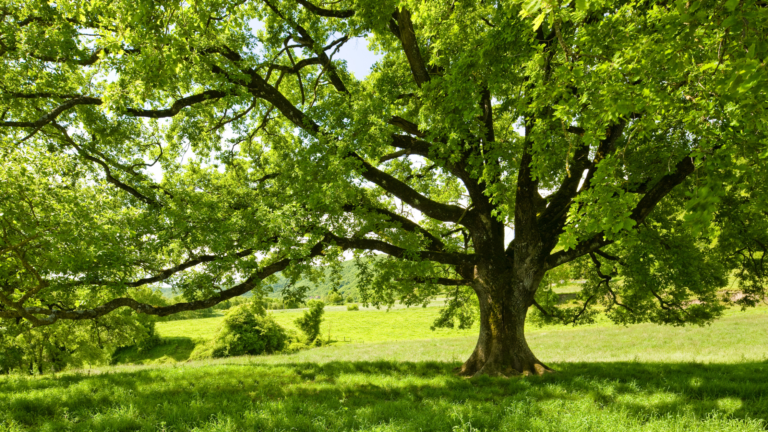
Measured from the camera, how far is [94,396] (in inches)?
321

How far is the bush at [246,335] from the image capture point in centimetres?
3616

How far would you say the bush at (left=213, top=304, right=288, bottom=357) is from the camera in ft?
119

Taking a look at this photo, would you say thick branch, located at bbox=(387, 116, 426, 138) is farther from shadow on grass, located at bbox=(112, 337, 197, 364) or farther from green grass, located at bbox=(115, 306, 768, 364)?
shadow on grass, located at bbox=(112, 337, 197, 364)

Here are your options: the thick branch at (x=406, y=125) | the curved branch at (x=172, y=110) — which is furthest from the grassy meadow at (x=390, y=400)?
the thick branch at (x=406, y=125)

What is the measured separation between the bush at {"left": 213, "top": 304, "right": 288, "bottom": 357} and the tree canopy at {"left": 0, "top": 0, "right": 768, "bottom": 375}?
26.3m

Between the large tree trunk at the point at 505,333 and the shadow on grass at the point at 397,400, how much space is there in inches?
42.6

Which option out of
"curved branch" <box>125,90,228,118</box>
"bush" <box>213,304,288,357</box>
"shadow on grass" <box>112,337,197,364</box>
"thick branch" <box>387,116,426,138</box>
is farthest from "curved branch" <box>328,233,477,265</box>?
"shadow on grass" <box>112,337,197,364</box>

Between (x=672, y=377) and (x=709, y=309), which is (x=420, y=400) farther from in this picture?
(x=709, y=309)

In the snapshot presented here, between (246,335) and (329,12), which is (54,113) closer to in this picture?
(329,12)

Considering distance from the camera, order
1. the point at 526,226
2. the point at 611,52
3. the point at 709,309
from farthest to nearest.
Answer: the point at 709,309 < the point at 526,226 < the point at 611,52

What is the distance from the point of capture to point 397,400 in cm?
773

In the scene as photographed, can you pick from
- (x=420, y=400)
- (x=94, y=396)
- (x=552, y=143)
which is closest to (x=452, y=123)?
(x=552, y=143)

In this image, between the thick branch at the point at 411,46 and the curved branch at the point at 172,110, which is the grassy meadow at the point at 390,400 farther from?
the thick branch at the point at 411,46

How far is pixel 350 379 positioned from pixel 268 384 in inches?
85.2
